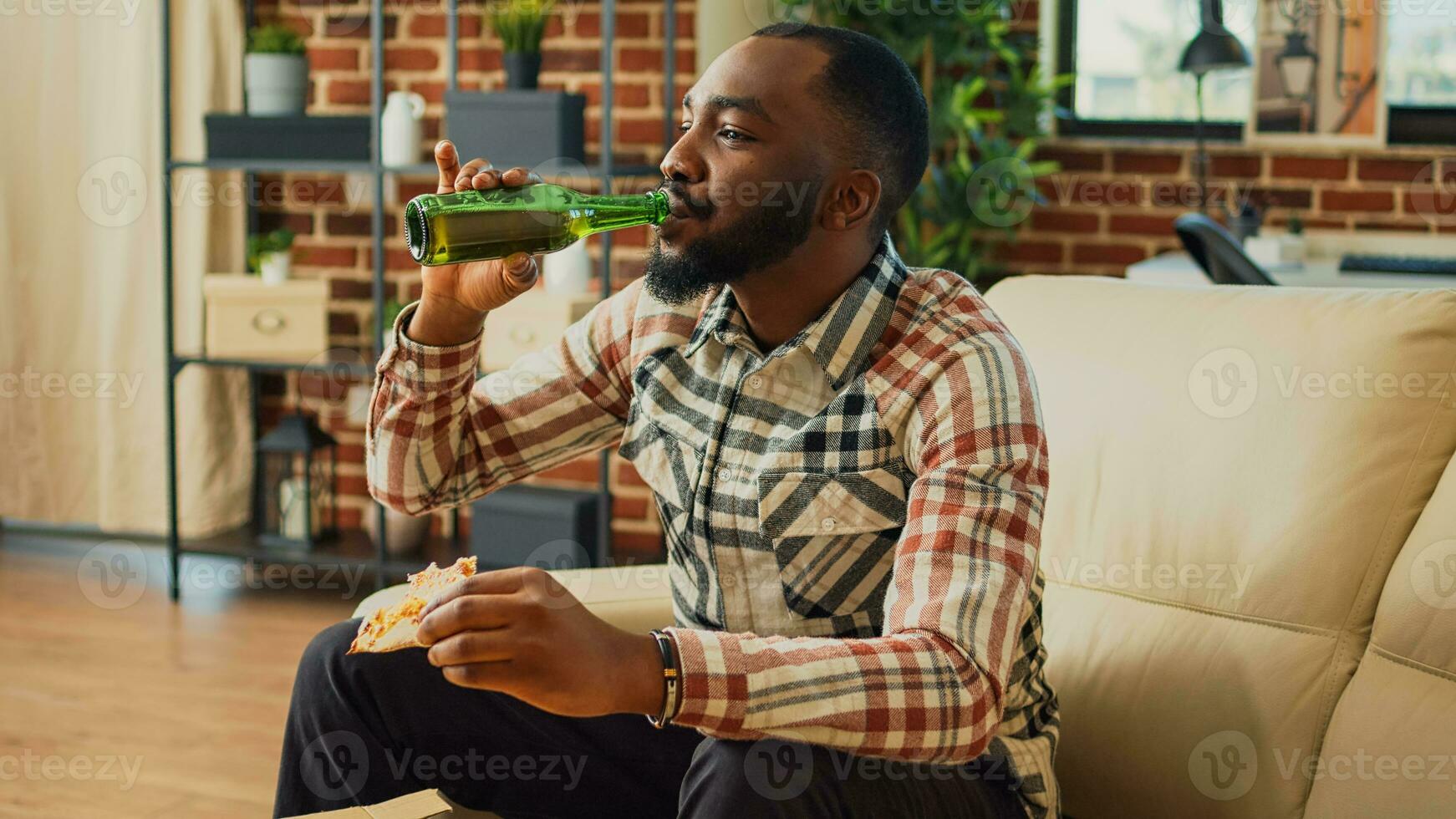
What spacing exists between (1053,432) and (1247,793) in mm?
434

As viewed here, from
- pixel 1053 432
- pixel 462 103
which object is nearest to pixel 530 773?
pixel 1053 432

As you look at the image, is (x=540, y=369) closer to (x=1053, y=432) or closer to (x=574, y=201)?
(x=574, y=201)

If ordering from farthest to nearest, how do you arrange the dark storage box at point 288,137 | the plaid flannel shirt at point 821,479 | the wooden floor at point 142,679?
the dark storage box at point 288,137 < the wooden floor at point 142,679 < the plaid flannel shirt at point 821,479

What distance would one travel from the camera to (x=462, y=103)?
2.96m

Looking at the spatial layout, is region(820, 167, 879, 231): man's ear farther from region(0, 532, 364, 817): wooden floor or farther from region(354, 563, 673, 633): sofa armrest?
region(0, 532, 364, 817): wooden floor

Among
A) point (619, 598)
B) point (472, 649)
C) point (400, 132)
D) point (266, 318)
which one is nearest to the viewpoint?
point (472, 649)

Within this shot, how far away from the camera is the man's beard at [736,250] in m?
1.41

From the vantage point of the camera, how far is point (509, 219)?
142 centimetres
